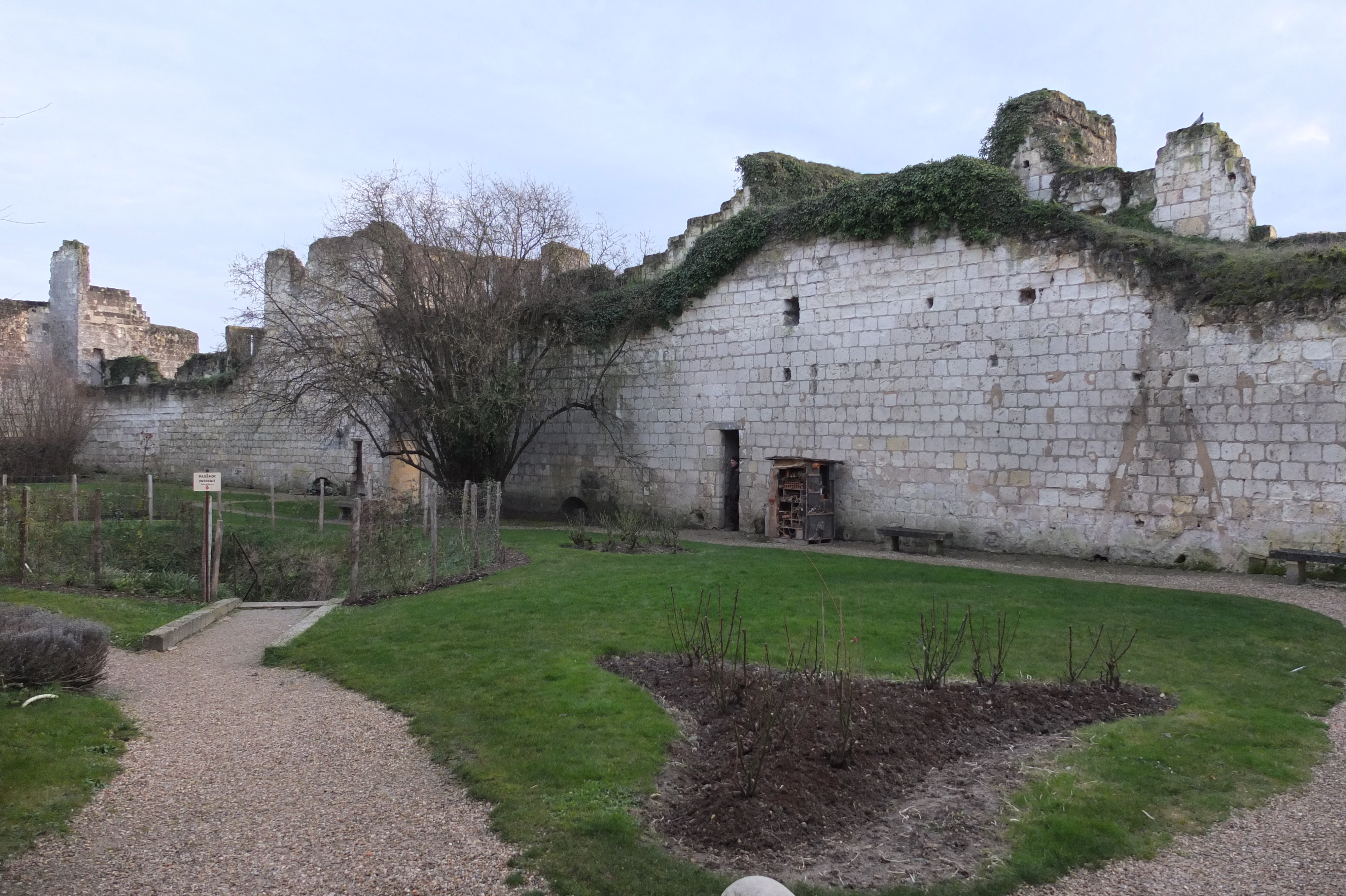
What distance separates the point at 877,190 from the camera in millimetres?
14883

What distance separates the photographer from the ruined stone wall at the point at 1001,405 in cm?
1114

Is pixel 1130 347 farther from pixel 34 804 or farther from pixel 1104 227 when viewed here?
pixel 34 804

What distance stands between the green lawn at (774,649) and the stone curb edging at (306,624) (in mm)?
144

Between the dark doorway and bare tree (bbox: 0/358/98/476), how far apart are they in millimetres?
20724

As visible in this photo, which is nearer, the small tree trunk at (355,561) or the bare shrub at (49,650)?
the bare shrub at (49,650)

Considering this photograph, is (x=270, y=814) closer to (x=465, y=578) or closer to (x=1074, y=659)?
(x=1074, y=659)

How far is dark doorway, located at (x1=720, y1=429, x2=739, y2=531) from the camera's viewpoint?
17.3 m

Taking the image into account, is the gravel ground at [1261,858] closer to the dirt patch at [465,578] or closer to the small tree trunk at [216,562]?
the dirt patch at [465,578]

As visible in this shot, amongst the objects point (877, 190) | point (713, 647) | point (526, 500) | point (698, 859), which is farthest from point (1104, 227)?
point (526, 500)

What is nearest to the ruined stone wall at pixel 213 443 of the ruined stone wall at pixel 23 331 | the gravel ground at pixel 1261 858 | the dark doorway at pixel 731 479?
the ruined stone wall at pixel 23 331

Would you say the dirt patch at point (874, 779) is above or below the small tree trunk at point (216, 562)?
below

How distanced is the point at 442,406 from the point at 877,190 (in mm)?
9165

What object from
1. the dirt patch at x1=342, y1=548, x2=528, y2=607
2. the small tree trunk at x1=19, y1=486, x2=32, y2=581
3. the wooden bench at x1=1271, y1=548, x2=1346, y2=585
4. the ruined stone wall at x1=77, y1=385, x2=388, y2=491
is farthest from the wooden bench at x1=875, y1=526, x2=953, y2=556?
the ruined stone wall at x1=77, y1=385, x2=388, y2=491

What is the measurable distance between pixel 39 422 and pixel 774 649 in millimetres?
26866
